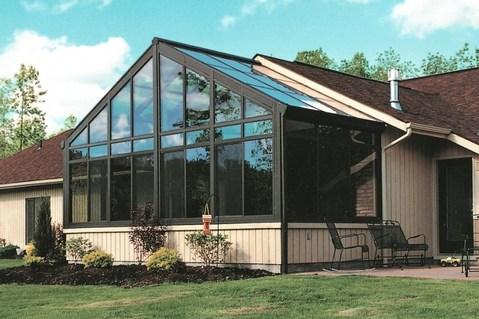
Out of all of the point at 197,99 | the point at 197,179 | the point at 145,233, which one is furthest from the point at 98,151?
the point at 197,179

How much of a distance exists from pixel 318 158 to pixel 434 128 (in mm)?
2535

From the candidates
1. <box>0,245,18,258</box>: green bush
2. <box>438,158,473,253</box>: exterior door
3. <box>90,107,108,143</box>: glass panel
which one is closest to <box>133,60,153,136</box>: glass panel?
<box>90,107,108,143</box>: glass panel

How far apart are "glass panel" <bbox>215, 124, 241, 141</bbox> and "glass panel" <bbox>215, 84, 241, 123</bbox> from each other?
0.16m

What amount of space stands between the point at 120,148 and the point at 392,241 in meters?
5.81

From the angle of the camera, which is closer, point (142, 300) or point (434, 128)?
point (142, 300)

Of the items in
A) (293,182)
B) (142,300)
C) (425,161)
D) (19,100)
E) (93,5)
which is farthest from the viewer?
(19,100)

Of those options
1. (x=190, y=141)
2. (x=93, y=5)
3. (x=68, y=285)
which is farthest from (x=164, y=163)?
(x=93, y=5)

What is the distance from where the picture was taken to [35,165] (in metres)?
23.1

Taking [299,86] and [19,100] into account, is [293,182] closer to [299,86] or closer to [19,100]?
[299,86]

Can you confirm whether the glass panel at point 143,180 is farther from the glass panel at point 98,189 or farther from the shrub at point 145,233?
the glass panel at point 98,189

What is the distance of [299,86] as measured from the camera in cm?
1508

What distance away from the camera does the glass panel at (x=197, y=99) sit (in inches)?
527

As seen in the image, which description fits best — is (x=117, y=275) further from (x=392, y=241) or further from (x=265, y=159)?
(x=392, y=241)

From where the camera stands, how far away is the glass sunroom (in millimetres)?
12094
